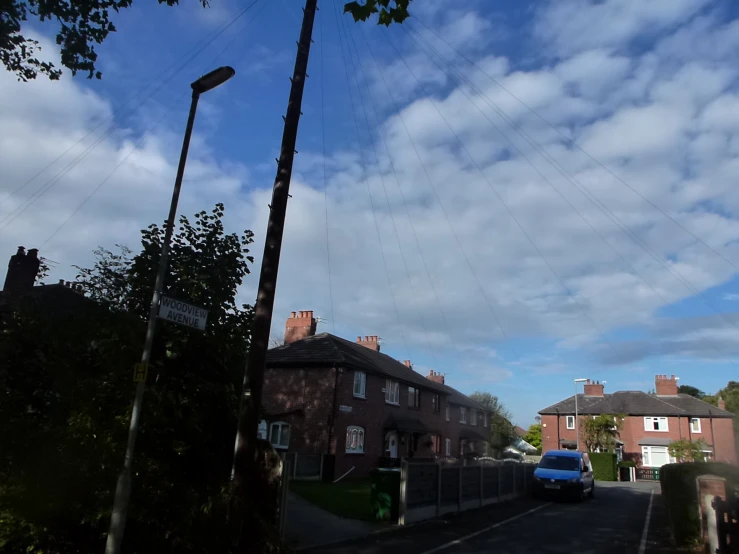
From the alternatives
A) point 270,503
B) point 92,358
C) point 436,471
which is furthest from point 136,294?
point 436,471

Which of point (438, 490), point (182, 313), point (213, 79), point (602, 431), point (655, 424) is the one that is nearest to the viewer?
point (182, 313)

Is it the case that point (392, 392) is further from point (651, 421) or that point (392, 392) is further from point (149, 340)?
point (651, 421)

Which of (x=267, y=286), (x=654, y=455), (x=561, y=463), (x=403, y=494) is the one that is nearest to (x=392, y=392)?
(x=561, y=463)

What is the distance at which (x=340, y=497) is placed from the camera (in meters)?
19.0

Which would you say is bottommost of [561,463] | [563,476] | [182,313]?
[563,476]

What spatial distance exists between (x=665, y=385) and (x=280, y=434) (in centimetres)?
4647

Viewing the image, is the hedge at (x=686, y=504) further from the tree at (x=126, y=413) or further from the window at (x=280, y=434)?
the window at (x=280, y=434)

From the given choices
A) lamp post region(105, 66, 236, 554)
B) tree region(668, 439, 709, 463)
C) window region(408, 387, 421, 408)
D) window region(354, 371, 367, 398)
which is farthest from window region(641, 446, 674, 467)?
lamp post region(105, 66, 236, 554)

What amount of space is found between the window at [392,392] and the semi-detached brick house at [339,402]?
0.06 m

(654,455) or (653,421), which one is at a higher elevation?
(653,421)

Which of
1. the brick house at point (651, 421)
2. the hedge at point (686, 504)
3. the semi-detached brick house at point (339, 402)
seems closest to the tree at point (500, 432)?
the brick house at point (651, 421)

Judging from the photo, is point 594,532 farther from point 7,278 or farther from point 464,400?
point 464,400

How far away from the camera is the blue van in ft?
76.0

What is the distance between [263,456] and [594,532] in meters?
9.23
